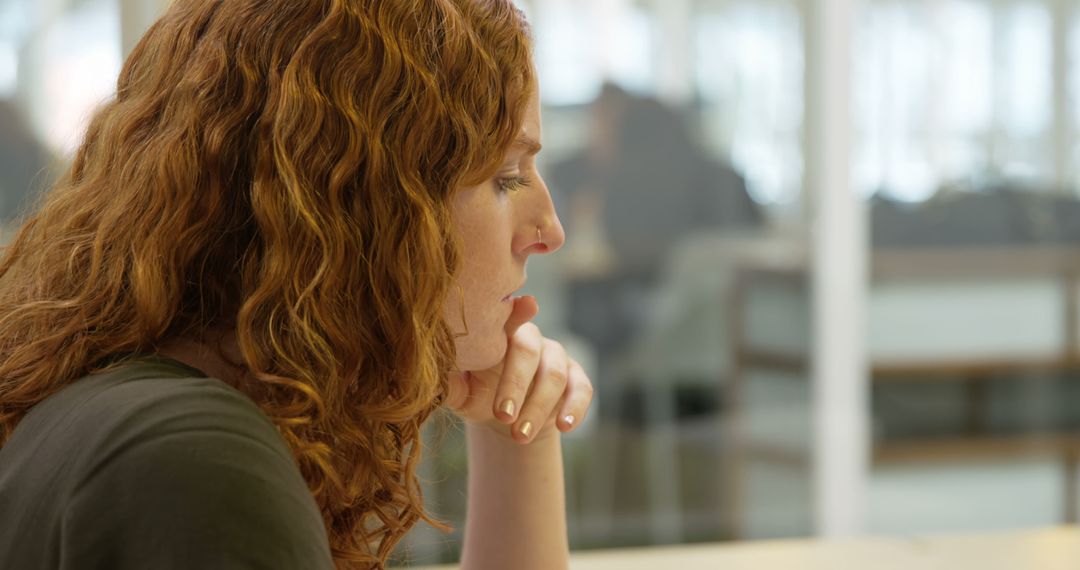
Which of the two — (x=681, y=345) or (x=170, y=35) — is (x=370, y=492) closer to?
(x=170, y=35)

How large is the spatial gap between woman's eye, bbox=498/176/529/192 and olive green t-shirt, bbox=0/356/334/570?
1.04 ft

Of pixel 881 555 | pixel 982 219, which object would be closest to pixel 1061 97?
pixel 982 219

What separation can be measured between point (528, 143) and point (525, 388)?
0.30 metres

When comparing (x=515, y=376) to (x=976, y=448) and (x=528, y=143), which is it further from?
(x=976, y=448)

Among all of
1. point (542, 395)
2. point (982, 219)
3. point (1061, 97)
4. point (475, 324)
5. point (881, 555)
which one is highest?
point (475, 324)

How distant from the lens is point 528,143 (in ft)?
3.03

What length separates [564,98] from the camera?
9.75 ft

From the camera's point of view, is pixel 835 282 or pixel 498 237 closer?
pixel 498 237

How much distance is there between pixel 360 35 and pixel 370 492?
0.34 metres

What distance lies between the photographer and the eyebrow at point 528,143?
→ 0.92 metres

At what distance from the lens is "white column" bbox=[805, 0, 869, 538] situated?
3092 millimetres

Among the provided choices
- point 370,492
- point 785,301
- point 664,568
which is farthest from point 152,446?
point 785,301

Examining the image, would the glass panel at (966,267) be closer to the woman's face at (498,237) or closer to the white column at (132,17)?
the white column at (132,17)

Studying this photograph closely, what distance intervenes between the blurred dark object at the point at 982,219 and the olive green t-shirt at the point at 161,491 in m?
2.78
